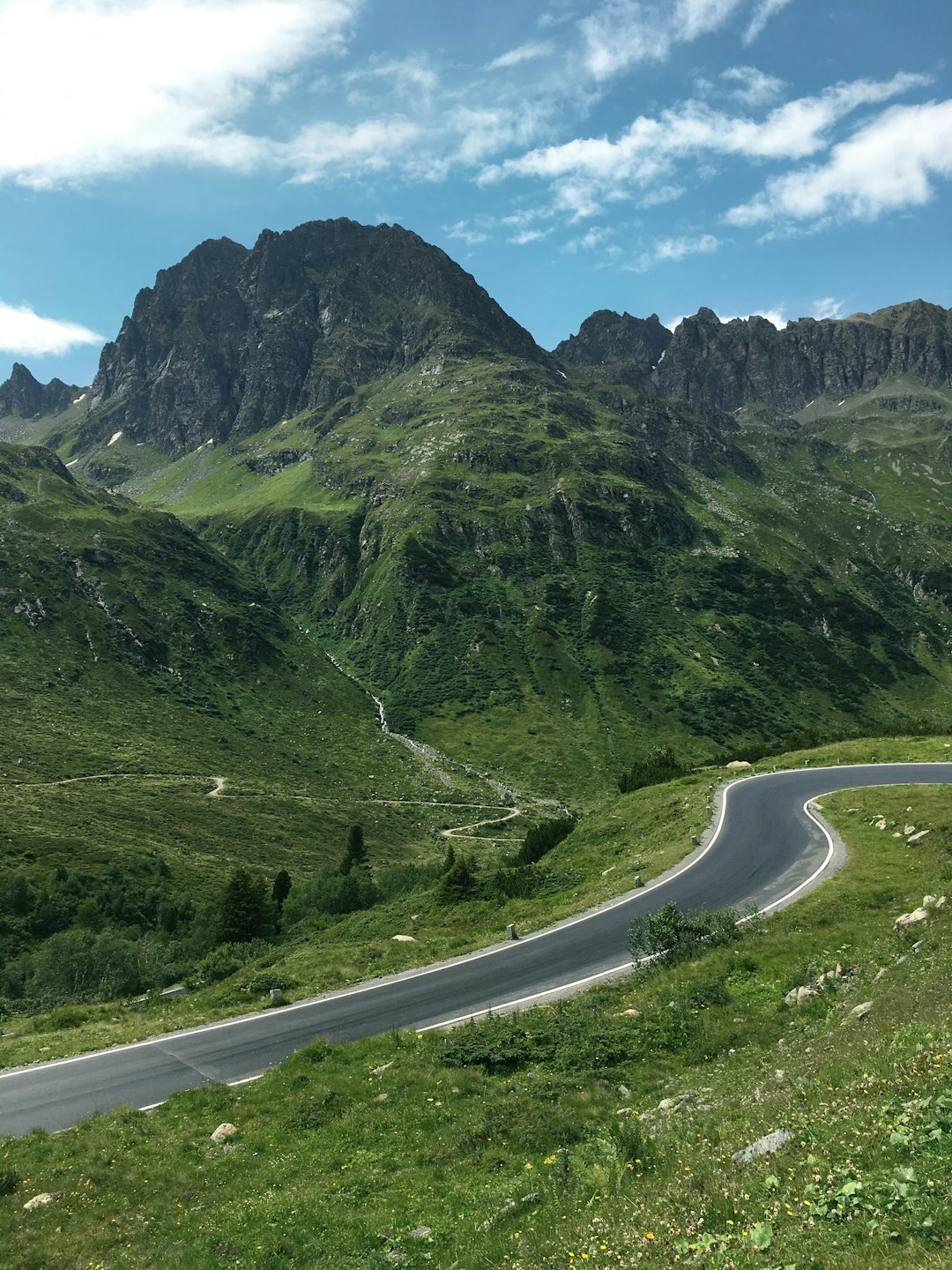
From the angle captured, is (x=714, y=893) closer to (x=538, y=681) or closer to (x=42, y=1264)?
(x=42, y=1264)

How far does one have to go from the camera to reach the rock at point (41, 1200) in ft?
42.9

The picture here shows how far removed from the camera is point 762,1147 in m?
8.80

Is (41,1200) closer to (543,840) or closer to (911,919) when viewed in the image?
(911,919)

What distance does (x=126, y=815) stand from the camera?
96.4m

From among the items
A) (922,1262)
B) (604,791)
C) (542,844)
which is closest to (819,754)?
(542,844)

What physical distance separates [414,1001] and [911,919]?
15.4m

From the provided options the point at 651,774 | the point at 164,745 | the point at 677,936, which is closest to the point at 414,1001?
the point at 677,936

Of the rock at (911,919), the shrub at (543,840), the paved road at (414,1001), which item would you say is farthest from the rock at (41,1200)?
the shrub at (543,840)

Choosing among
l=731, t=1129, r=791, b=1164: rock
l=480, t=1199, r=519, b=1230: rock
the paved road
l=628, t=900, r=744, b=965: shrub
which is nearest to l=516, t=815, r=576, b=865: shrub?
the paved road

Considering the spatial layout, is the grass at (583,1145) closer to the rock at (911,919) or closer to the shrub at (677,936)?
the rock at (911,919)

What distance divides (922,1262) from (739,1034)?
38.1 ft

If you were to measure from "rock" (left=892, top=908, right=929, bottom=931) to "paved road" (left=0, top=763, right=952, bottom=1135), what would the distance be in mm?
7118

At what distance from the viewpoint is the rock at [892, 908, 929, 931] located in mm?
A: 18441

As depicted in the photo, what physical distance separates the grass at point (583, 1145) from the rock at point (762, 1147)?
202 mm
